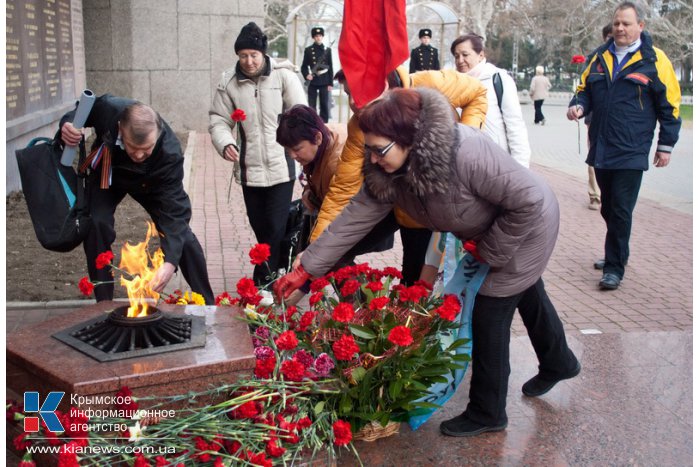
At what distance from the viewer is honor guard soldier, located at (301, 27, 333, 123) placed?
17797 millimetres

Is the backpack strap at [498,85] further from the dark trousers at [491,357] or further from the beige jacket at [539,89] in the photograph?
the beige jacket at [539,89]

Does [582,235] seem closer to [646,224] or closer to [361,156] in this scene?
[646,224]

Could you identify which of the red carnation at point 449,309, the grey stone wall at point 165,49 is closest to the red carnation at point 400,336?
the red carnation at point 449,309

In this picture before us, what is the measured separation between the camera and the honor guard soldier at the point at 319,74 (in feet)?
58.4

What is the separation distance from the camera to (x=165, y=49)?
15.1 meters

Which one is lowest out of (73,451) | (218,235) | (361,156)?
(218,235)

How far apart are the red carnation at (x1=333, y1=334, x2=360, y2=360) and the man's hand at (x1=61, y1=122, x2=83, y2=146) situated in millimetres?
1856

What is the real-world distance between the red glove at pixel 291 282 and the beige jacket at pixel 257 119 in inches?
78.6

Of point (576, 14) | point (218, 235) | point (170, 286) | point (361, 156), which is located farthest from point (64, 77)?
point (576, 14)

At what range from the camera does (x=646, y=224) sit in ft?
28.3

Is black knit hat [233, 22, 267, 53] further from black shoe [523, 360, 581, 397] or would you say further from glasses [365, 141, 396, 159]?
black shoe [523, 360, 581, 397]

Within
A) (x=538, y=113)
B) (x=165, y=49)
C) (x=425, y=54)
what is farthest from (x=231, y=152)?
(x=538, y=113)

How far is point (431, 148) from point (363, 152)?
890 millimetres

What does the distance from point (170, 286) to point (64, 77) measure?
702 centimetres
